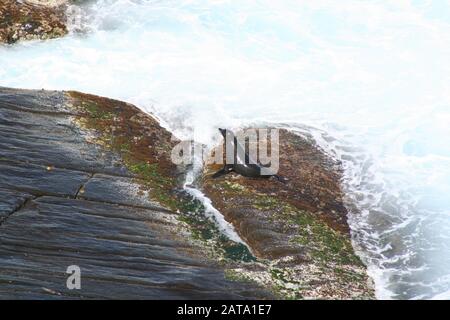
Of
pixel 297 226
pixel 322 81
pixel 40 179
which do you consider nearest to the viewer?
pixel 297 226

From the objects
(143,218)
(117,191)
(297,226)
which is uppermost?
(117,191)

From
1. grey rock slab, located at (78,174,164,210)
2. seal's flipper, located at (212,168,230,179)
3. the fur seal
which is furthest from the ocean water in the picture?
grey rock slab, located at (78,174,164,210)

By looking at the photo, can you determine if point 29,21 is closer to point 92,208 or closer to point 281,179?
point 92,208

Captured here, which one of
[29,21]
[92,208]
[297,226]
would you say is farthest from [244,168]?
[29,21]

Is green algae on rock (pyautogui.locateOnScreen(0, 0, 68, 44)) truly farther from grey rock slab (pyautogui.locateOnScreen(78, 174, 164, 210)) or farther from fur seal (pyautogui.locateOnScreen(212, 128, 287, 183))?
fur seal (pyautogui.locateOnScreen(212, 128, 287, 183))

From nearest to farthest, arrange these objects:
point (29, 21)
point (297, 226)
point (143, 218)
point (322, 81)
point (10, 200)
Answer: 1. point (10, 200)
2. point (143, 218)
3. point (297, 226)
4. point (322, 81)
5. point (29, 21)

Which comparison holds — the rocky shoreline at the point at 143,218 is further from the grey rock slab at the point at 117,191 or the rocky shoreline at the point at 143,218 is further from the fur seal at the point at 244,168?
the fur seal at the point at 244,168
